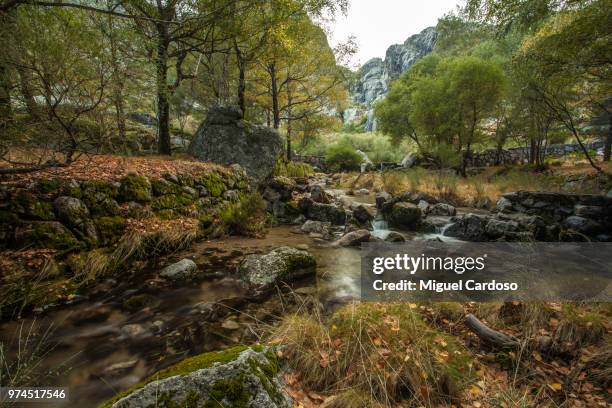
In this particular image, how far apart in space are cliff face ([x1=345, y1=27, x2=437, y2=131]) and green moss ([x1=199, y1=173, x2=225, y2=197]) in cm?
6464

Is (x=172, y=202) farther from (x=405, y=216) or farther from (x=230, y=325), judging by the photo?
(x=405, y=216)

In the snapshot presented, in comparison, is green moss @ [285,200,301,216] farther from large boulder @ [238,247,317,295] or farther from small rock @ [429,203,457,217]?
small rock @ [429,203,457,217]

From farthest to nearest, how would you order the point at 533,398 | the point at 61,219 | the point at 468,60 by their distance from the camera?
the point at 468,60 → the point at 61,219 → the point at 533,398

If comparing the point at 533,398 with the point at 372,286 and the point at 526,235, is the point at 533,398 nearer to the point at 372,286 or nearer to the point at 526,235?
the point at 372,286

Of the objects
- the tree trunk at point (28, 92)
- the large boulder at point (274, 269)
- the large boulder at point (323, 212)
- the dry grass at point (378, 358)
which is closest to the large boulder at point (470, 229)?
the large boulder at point (323, 212)

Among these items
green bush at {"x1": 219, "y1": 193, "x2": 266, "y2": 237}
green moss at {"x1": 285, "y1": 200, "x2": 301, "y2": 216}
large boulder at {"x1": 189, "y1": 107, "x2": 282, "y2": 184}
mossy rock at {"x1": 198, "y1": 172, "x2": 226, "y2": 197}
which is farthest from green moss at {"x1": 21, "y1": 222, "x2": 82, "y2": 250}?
large boulder at {"x1": 189, "y1": 107, "x2": 282, "y2": 184}

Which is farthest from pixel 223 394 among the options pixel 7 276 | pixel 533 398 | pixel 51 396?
pixel 7 276

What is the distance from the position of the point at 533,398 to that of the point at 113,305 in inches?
184

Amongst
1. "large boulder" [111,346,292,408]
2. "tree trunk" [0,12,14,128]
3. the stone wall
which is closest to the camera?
"large boulder" [111,346,292,408]

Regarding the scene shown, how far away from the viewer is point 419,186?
14.5 metres

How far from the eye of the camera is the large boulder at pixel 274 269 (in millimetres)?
4336

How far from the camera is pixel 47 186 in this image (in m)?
4.24

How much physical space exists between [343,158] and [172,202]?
1031 inches

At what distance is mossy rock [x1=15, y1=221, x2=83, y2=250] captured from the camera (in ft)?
12.3
